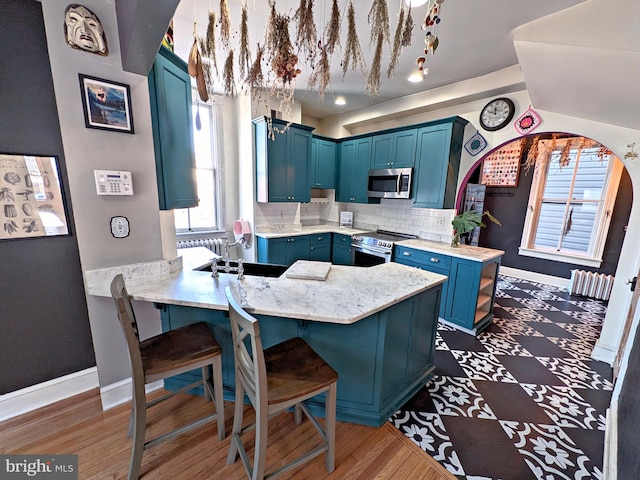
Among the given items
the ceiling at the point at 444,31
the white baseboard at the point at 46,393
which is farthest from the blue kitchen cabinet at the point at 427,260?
the white baseboard at the point at 46,393

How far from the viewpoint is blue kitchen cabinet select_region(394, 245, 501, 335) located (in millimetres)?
2939

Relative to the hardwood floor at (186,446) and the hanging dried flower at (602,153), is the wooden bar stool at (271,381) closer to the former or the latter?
the hardwood floor at (186,446)

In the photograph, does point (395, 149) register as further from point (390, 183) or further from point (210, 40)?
point (210, 40)

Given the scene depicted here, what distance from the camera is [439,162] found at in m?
3.38

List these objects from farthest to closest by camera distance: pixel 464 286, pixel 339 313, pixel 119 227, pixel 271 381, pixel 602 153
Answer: pixel 602 153 < pixel 464 286 < pixel 119 227 < pixel 339 313 < pixel 271 381

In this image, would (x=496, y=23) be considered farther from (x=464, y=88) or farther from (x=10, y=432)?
(x=10, y=432)

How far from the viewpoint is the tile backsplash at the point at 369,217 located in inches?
148

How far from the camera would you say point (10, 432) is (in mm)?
1656

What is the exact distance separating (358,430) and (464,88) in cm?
381

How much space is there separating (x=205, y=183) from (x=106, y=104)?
2.47 meters

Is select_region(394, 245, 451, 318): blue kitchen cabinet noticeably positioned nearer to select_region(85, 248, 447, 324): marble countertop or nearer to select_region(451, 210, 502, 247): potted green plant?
select_region(451, 210, 502, 247): potted green plant

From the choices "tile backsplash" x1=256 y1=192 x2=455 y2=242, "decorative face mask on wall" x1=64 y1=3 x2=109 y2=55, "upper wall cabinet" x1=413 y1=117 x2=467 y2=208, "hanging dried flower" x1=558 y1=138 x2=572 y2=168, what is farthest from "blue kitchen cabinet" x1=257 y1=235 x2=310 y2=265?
"hanging dried flower" x1=558 y1=138 x2=572 y2=168

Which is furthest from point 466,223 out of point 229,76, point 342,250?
point 229,76

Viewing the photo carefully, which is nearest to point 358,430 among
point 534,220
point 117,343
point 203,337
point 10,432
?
point 203,337
